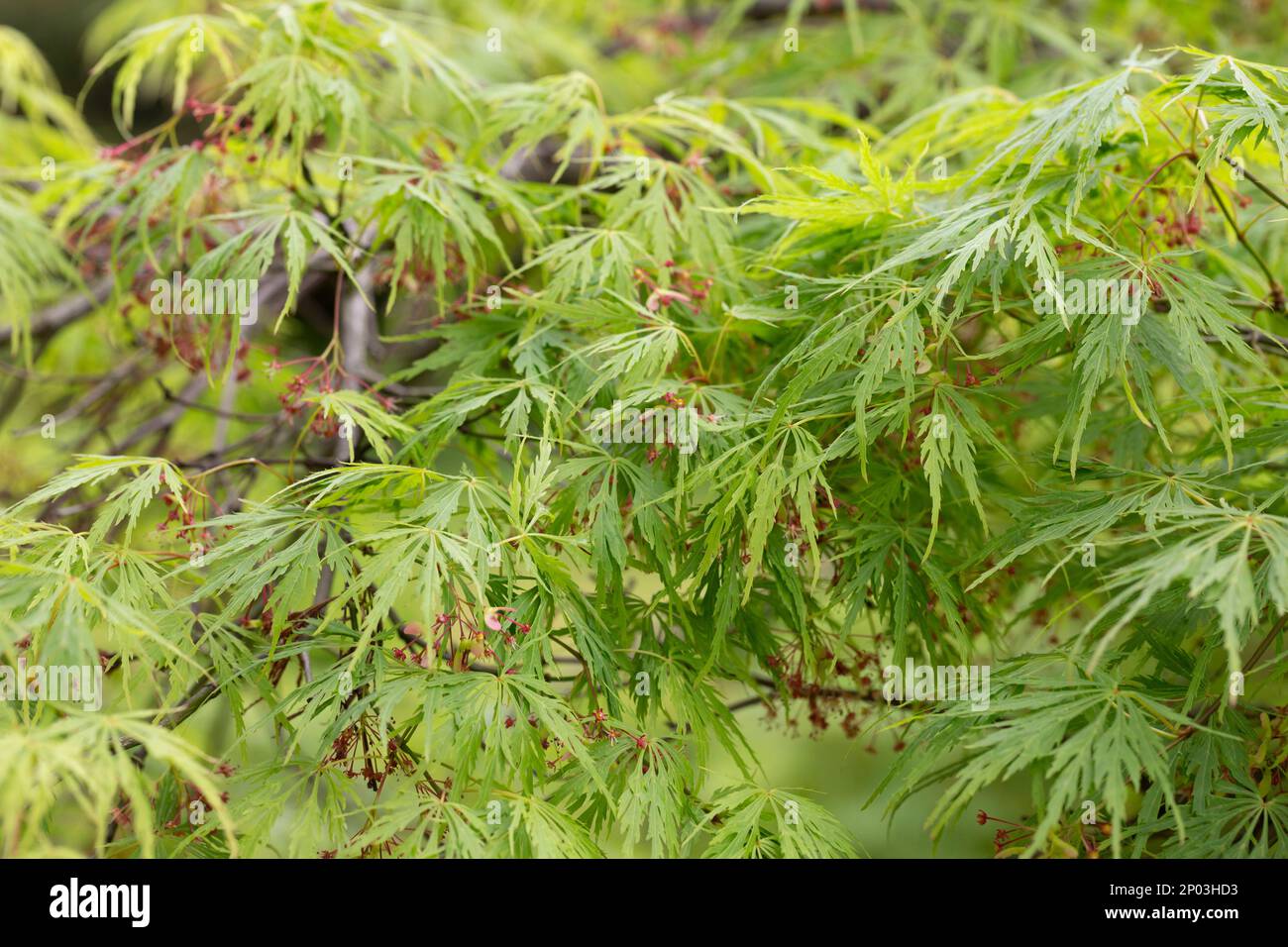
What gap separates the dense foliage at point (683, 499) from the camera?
1.09 m

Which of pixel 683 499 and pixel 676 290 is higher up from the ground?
pixel 676 290

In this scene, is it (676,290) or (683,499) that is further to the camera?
(676,290)

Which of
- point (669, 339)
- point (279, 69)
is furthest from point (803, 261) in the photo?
point (279, 69)

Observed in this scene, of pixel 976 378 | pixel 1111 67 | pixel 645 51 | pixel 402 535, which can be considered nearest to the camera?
pixel 402 535

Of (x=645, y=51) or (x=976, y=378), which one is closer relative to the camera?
Answer: (x=976, y=378)

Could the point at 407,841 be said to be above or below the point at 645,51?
below

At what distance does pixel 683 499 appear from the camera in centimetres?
127

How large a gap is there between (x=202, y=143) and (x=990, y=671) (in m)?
1.39

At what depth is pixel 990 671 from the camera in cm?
121

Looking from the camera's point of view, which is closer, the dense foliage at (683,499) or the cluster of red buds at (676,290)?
the dense foliage at (683,499)

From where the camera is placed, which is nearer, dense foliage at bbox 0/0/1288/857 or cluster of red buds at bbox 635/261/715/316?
dense foliage at bbox 0/0/1288/857

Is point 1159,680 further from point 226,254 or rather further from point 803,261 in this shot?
point 226,254

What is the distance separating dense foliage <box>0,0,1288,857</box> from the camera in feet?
Answer: 3.56

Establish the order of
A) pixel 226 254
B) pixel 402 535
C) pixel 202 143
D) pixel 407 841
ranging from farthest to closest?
pixel 202 143, pixel 226 254, pixel 402 535, pixel 407 841
